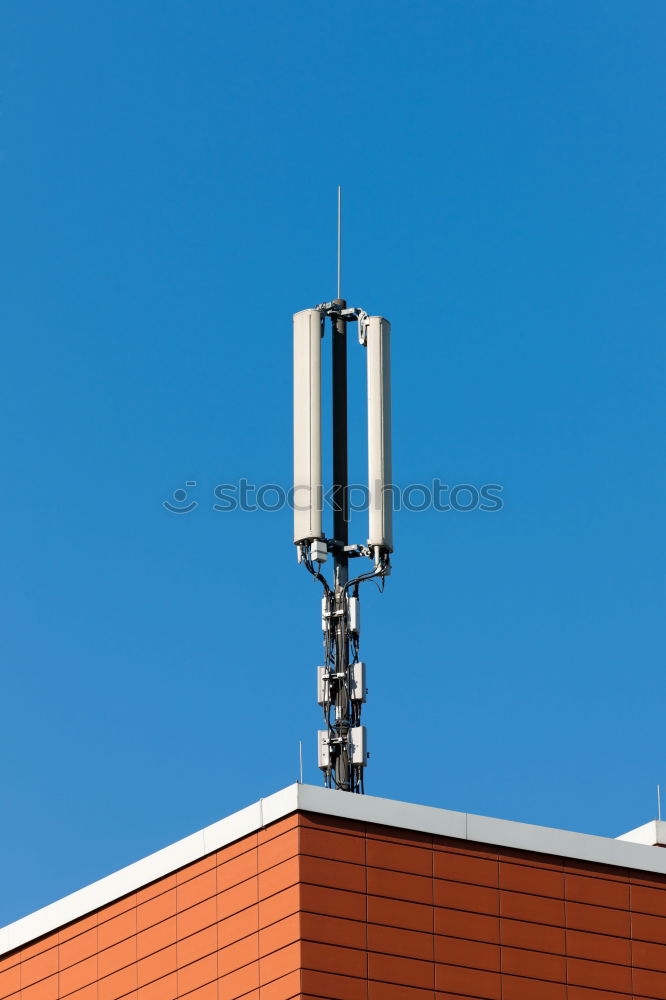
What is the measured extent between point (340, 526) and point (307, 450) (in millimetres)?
3190

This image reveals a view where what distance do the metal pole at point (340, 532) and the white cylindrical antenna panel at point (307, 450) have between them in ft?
4.64

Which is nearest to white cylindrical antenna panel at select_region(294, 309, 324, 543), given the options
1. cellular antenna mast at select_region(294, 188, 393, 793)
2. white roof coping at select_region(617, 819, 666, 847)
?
cellular antenna mast at select_region(294, 188, 393, 793)

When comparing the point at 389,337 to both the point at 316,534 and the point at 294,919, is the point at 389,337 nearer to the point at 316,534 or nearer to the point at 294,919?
the point at 316,534

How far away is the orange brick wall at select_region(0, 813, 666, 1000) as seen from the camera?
38.3 metres

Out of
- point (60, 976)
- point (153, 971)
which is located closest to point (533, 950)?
point (153, 971)

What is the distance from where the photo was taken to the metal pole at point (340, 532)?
5681cm

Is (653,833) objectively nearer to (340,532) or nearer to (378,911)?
(378,911)

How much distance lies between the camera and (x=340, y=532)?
5994 cm

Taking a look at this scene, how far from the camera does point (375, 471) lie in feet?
189

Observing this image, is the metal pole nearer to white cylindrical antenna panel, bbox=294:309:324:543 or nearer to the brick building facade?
white cylindrical antenna panel, bbox=294:309:324:543

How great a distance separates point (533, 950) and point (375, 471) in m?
20.3

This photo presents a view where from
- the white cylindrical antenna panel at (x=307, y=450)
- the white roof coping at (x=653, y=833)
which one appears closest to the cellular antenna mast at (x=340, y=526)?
the white cylindrical antenna panel at (x=307, y=450)

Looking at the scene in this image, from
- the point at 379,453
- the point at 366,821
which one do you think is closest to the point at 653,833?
the point at 366,821

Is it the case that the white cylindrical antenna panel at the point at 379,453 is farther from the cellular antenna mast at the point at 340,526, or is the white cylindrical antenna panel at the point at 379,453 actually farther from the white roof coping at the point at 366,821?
the white roof coping at the point at 366,821
